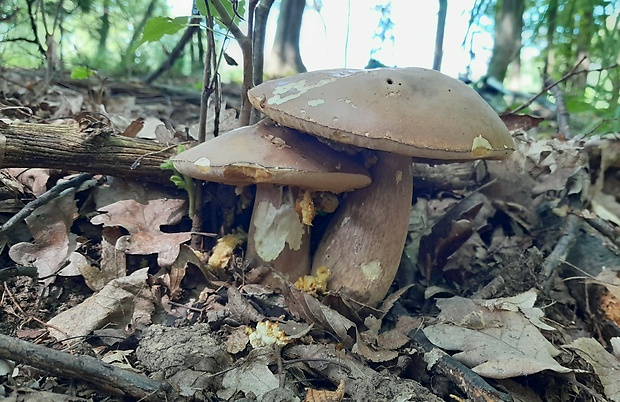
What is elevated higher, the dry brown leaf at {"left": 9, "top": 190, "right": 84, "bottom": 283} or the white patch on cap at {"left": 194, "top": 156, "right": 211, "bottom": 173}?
the white patch on cap at {"left": 194, "top": 156, "right": 211, "bottom": 173}

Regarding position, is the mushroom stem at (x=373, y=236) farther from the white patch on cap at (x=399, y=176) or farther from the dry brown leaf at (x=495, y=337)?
the dry brown leaf at (x=495, y=337)

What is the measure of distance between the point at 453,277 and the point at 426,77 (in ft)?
4.09

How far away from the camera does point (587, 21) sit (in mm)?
6324

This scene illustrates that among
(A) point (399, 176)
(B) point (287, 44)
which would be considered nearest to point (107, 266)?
(A) point (399, 176)

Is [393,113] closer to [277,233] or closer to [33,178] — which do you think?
[277,233]

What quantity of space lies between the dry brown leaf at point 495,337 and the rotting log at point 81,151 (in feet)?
5.57

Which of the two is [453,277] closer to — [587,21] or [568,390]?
[568,390]

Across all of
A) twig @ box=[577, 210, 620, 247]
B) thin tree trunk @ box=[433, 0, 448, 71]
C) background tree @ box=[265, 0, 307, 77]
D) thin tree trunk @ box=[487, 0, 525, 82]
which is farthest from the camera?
background tree @ box=[265, 0, 307, 77]

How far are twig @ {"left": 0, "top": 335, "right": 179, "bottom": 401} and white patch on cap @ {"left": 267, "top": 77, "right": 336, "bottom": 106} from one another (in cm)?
121

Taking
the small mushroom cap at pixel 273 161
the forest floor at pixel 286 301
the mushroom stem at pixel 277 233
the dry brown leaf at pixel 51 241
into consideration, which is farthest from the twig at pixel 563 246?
the dry brown leaf at pixel 51 241

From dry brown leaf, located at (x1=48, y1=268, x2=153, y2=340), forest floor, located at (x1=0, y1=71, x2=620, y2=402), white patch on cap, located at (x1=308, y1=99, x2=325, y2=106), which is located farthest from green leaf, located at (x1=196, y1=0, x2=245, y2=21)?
dry brown leaf, located at (x1=48, y1=268, x2=153, y2=340)

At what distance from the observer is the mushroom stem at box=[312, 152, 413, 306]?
87.9 inches

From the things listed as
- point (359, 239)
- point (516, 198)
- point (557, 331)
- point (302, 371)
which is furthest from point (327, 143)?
point (516, 198)

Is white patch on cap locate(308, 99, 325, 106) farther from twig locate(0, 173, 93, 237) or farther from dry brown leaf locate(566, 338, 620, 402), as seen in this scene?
dry brown leaf locate(566, 338, 620, 402)
